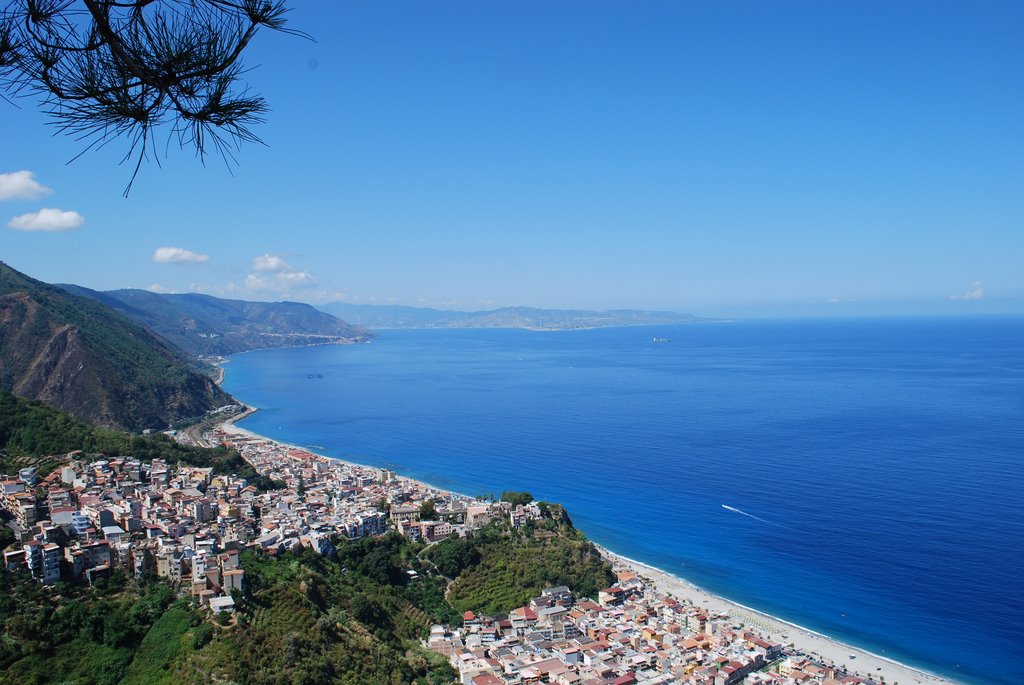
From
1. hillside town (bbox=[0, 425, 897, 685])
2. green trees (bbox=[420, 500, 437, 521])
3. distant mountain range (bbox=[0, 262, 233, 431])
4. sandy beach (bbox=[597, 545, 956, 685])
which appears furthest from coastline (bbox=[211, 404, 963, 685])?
distant mountain range (bbox=[0, 262, 233, 431])

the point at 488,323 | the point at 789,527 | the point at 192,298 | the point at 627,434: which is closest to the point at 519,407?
the point at 627,434

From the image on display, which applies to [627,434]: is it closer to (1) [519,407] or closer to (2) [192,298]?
(1) [519,407]

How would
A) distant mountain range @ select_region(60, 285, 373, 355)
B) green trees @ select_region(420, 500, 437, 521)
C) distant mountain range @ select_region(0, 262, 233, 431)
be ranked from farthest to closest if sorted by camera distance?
distant mountain range @ select_region(60, 285, 373, 355)
distant mountain range @ select_region(0, 262, 233, 431)
green trees @ select_region(420, 500, 437, 521)

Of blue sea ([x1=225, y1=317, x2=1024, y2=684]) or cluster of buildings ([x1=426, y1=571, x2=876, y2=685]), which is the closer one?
cluster of buildings ([x1=426, y1=571, x2=876, y2=685])

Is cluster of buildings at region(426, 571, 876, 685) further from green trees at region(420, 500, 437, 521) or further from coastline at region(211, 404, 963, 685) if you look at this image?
green trees at region(420, 500, 437, 521)

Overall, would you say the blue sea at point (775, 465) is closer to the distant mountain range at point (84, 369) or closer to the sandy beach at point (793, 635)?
the sandy beach at point (793, 635)

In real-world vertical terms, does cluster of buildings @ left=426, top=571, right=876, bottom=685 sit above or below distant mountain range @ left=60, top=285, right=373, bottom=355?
below

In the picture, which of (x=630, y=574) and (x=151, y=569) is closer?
(x=151, y=569)
